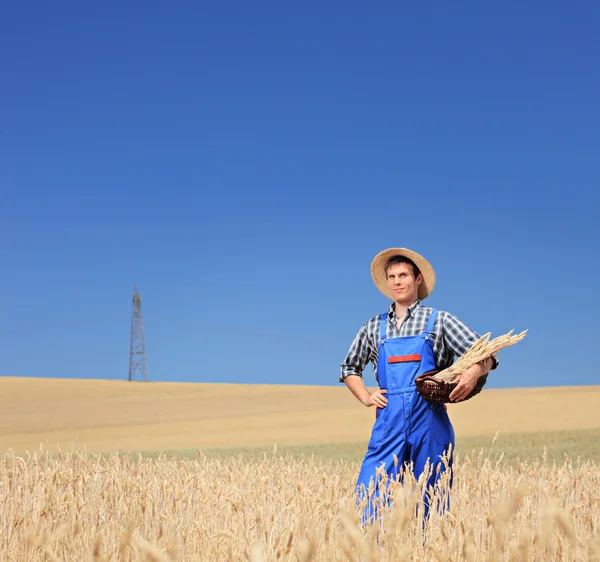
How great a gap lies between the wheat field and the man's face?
122cm

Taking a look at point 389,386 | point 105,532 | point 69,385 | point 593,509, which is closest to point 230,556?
point 105,532

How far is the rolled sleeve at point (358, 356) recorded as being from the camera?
5375 mm

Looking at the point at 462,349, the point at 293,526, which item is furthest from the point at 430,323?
the point at 293,526

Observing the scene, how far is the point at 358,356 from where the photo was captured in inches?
212

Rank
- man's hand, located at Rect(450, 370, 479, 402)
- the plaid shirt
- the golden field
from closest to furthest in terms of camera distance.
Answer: man's hand, located at Rect(450, 370, 479, 402) → the plaid shirt → the golden field

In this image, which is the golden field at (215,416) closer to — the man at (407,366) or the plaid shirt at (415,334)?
the plaid shirt at (415,334)

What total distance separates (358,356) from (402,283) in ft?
2.16

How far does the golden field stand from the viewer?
58.5 ft

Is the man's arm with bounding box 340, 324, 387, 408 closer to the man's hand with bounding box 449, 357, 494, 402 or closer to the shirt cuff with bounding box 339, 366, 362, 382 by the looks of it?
the shirt cuff with bounding box 339, 366, 362, 382

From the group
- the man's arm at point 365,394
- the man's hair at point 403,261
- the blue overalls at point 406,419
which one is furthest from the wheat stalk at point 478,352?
the man's hair at point 403,261

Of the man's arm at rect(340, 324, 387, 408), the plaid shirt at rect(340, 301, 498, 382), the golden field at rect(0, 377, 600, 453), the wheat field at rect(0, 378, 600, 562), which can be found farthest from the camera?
the golden field at rect(0, 377, 600, 453)

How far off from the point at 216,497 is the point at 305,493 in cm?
87

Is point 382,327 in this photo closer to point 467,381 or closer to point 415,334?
point 415,334

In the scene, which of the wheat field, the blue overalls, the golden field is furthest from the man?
the golden field
